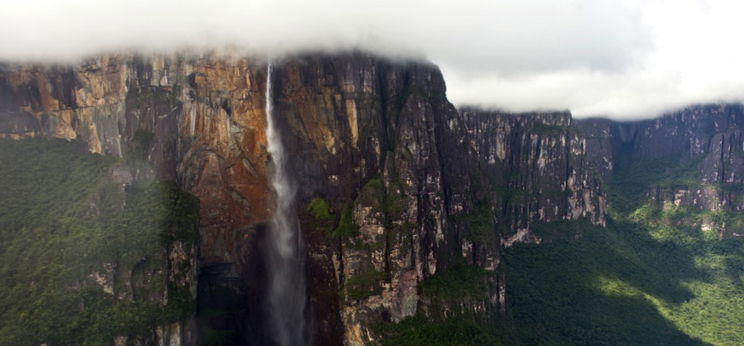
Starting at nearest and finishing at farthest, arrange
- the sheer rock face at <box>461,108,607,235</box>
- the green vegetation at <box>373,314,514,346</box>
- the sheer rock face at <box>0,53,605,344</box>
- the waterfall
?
the green vegetation at <box>373,314,514,346</box>, the sheer rock face at <box>0,53,605,344</box>, the waterfall, the sheer rock face at <box>461,108,607,235</box>

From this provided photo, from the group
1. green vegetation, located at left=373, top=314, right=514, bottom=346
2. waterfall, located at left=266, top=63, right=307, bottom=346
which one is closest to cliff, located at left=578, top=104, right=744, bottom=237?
green vegetation, located at left=373, top=314, right=514, bottom=346

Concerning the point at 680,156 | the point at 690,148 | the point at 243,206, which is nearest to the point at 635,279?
the point at 690,148

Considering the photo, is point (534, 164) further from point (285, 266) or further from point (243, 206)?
point (243, 206)

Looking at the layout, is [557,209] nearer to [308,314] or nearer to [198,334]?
[308,314]

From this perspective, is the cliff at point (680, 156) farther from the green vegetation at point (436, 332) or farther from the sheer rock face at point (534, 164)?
the green vegetation at point (436, 332)

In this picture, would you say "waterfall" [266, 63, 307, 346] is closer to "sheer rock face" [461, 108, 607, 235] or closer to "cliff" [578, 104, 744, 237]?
"sheer rock face" [461, 108, 607, 235]

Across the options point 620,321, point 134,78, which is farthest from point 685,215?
point 134,78
